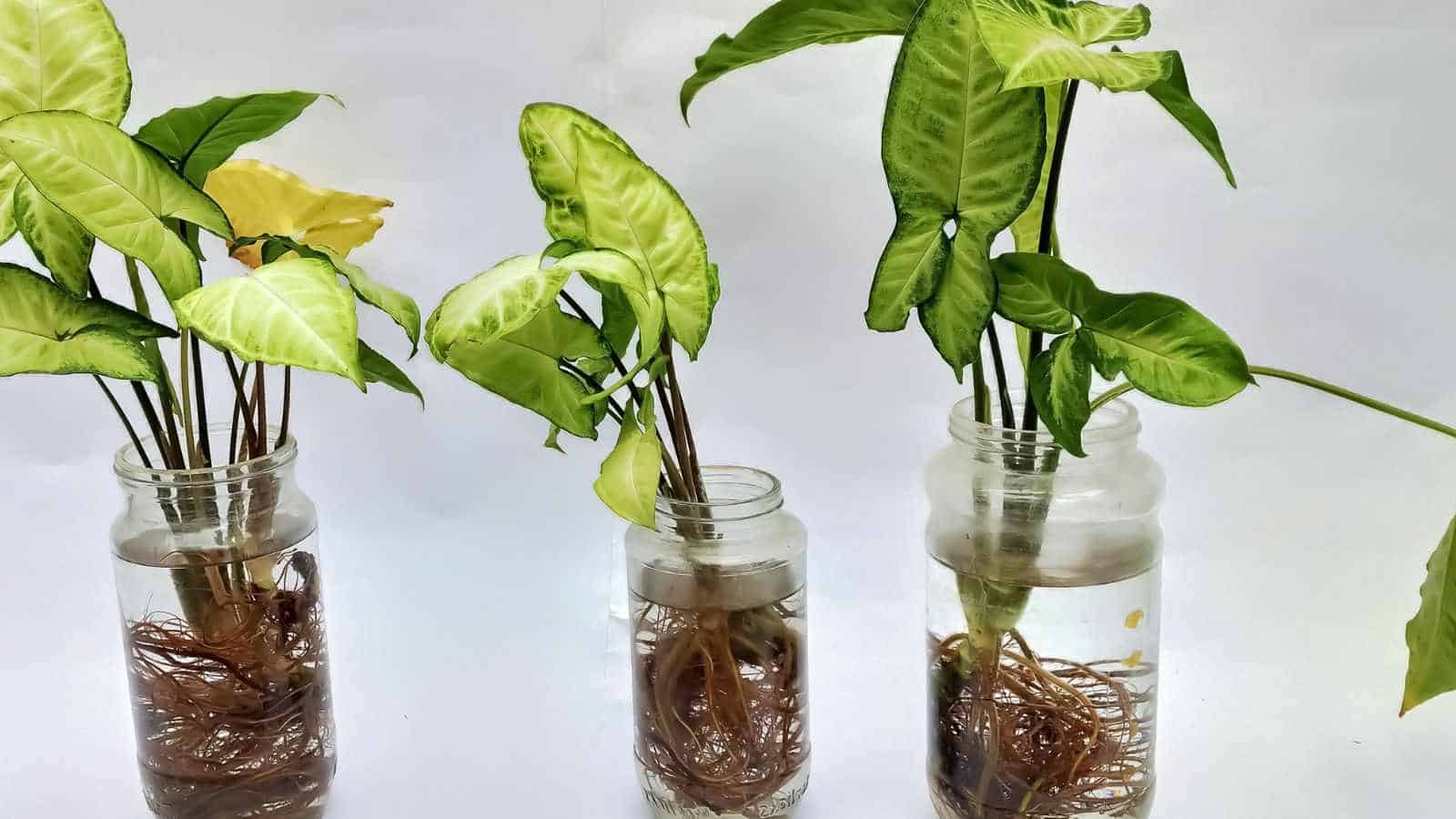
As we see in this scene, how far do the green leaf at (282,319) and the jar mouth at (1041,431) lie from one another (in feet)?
1.31

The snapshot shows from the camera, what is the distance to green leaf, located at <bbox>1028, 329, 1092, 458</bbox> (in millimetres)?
759

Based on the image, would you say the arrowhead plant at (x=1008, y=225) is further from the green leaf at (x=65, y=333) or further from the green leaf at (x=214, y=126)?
the green leaf at (x=65, y=333)

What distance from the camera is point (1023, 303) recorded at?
79cm

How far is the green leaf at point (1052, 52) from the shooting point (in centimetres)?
64

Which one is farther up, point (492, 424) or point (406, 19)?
point (406, 19)

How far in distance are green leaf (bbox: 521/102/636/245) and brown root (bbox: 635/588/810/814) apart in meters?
0.27

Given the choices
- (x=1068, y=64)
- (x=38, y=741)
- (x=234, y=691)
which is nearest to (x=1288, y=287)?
(x=1068, y=64)

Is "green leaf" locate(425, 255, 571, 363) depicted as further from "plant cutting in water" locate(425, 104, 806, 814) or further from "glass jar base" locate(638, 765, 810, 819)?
"glass jar base" locate(638, 765, 810, 819)

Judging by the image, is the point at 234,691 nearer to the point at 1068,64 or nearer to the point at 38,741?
the point at 38,741

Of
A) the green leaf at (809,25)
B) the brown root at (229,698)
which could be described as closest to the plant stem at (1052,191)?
the green leaf at (809,25)

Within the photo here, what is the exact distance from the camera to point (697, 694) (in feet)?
3.03

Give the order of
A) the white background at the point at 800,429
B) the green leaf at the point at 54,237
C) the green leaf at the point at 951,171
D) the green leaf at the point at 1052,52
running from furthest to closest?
the white background at the point at 800,429
the green leaf at the point at 54,237
the green leaf at the point at 951,171
the green leaf at the point at 1052,52

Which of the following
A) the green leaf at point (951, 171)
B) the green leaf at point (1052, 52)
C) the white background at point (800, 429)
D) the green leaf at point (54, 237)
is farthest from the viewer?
the white background at point (800, 429)

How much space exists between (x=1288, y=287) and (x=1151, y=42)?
26cm
